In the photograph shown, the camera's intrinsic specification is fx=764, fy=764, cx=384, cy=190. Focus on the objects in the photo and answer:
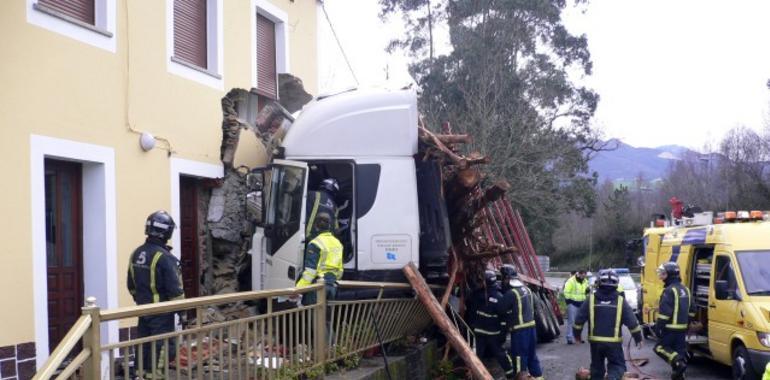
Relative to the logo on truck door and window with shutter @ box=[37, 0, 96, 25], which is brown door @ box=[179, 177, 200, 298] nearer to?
window with shutter @ box=[37, 0, 96, 25]

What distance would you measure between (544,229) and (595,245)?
1788 cm

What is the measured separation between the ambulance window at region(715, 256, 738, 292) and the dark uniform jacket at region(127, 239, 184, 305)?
6989 mm

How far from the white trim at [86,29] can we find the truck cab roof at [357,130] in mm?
2273

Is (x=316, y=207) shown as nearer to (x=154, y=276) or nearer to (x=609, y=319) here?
(x=154, y=276)

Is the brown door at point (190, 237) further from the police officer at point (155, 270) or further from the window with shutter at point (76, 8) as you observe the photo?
the police officer at point (155, 270)

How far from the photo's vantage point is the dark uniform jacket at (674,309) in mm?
10039

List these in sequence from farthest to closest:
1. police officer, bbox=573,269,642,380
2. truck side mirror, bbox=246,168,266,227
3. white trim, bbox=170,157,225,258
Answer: police officer, bbox=573,269,642,380 → white trim, bbox=170,157,225,258 → truck side mirror, bbox=246,168,266,227

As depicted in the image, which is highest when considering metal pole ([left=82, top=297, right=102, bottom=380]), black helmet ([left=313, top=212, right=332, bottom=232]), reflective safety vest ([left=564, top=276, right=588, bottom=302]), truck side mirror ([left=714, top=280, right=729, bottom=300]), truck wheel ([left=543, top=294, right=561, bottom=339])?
black helmet ([left=313, top=212, right=332, bottom=232])

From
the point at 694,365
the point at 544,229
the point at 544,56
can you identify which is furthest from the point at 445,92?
the point at 694,365

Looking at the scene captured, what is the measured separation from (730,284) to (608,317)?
5.69ft

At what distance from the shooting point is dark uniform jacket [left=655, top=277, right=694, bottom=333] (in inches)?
395

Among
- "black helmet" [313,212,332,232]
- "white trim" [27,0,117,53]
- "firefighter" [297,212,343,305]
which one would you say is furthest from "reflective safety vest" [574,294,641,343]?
"white trim" [27,0,117,53]

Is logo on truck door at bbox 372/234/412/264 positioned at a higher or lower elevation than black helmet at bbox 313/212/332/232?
lower

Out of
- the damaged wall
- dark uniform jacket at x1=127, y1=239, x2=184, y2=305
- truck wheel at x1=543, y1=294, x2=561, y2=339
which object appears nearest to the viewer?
Result: dark uniform jacket at x1=127, y1=239, x2=184, y2=305
